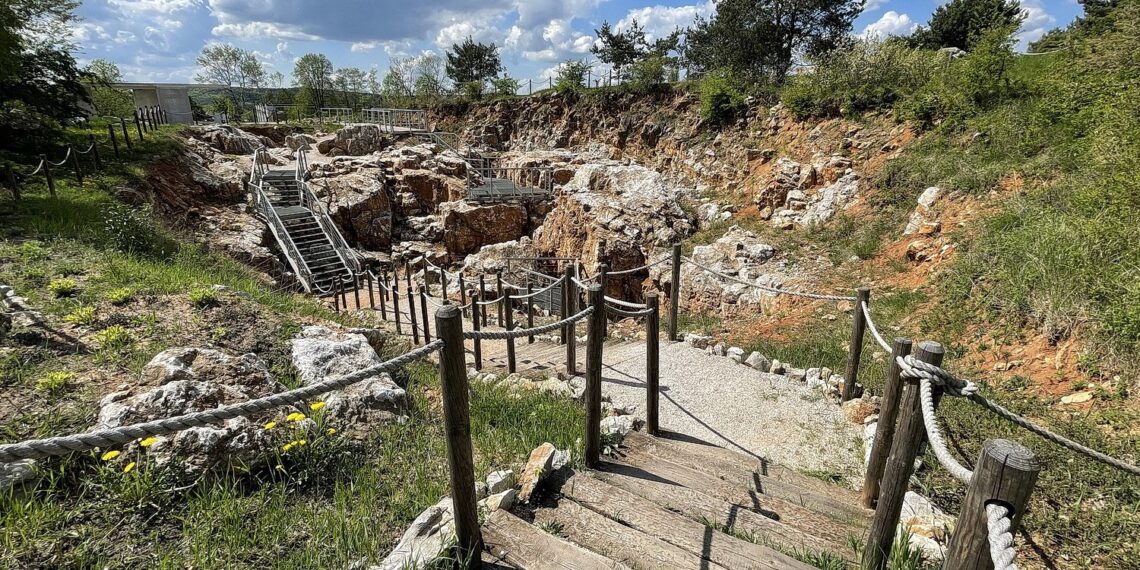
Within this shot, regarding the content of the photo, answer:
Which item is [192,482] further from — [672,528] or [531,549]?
[672,528]

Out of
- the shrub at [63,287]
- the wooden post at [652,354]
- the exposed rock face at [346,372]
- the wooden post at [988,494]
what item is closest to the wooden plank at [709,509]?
the wooden post at [652,354]

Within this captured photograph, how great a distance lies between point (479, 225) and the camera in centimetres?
1883

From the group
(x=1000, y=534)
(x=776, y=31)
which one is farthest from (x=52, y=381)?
(x=776, y=31)

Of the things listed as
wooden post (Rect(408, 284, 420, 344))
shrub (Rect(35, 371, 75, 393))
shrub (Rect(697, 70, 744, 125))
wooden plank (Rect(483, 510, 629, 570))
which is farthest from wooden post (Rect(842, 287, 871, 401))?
shrub (Rect(697, 70, 744, 125))

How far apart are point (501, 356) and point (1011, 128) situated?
10137 mm

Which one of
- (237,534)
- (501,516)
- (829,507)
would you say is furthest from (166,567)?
(829,507)

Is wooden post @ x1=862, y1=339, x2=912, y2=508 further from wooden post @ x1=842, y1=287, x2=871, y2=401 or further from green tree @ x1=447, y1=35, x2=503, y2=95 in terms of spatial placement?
green tree @ x1=447, y1=35, x2=503, y2=95

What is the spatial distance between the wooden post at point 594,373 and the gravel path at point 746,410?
4.95ft

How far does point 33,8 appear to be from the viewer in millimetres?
12516

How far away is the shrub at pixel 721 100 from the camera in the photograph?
16.8m

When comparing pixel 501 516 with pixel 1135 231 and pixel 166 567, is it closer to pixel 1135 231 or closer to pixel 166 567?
pixel 166 567

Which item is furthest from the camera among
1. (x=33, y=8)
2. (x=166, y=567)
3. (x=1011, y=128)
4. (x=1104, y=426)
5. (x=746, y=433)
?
(x=33, y=8)

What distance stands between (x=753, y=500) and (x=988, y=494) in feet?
5.82

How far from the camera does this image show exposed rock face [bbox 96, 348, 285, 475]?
2930 millimetres
